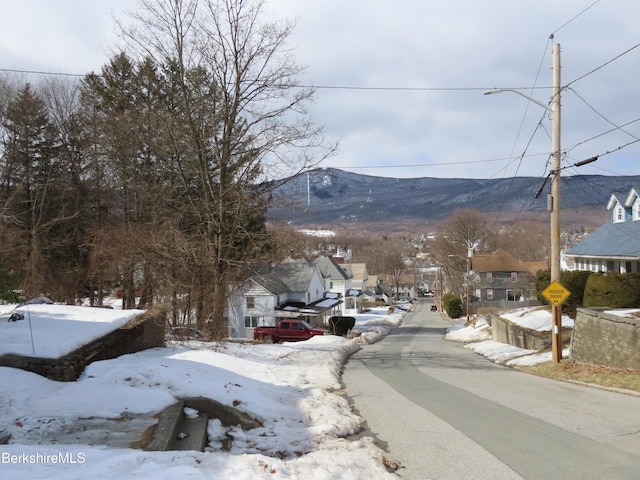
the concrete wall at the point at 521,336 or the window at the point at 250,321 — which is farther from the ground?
the concrete wall at the point at 521,336

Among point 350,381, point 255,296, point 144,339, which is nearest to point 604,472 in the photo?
point 350,381

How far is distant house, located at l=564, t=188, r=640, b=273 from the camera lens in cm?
2648

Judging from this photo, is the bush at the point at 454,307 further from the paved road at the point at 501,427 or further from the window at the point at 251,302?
the paved road at the point at 501,427

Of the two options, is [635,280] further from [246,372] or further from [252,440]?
[252,440]

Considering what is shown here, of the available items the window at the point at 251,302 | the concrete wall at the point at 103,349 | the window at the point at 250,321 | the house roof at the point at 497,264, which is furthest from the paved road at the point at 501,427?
the house roof at the point at 497,264

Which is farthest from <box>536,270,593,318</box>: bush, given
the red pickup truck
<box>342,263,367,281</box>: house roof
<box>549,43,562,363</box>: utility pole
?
<box>342,263,367,281</box>: house roof

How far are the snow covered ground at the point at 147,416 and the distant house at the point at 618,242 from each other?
839 inches

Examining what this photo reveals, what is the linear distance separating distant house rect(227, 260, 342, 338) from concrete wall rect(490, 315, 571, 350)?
1810 centimetres

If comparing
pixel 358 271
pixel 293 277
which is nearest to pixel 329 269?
pixel 293 277

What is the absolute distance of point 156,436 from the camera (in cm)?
589

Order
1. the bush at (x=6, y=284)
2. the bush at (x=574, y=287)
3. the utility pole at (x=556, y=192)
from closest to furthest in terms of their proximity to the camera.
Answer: the bush at (x=6, y=284), the utility pole at (x=556, y=192), the bush at (x=574, y=287)

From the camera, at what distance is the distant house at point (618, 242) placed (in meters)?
26.5

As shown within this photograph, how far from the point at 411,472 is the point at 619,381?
8.97 meters

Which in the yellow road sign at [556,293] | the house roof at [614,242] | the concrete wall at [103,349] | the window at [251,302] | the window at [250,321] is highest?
the house roof at [614,242]
